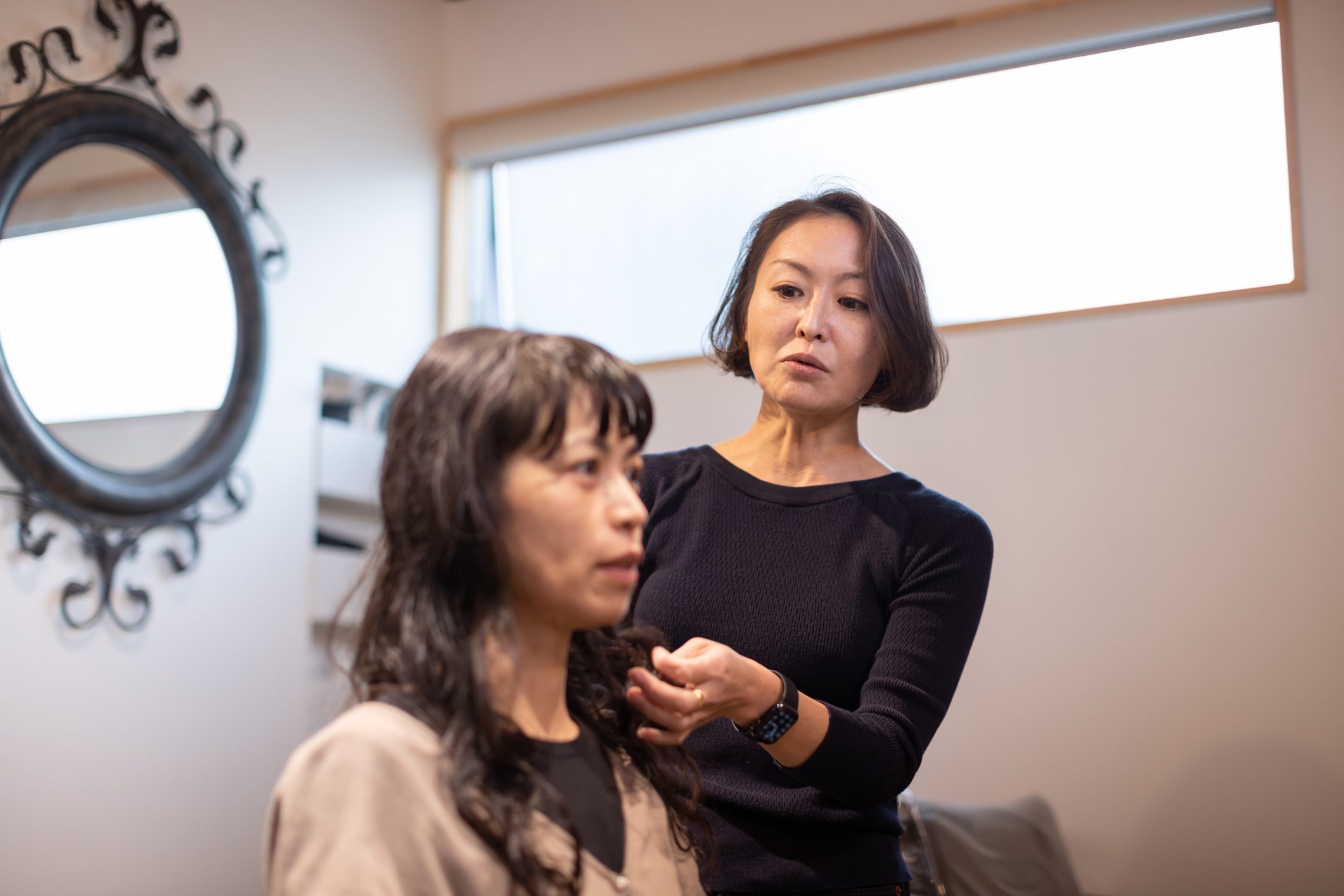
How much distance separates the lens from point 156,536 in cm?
249

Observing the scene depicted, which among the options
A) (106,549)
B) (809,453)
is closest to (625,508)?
(809,453)

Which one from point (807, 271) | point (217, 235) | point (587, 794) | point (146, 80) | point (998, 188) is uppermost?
point (146, 80)

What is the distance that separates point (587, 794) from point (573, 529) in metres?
0.23

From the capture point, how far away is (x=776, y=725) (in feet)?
3.51

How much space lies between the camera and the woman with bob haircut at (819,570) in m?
1.18

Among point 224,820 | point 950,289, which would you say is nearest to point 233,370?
point 224,820

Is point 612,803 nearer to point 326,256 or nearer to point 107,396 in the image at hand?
point 107,396

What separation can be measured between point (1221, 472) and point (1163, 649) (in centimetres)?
44

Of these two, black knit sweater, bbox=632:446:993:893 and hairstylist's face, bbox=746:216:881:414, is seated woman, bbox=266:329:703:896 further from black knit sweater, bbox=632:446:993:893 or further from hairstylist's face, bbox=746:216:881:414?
hairstylist's face, bbox=746:216:881:414

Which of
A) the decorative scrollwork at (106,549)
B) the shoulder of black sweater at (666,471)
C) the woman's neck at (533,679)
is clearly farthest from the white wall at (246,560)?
the woman's neck at (533,679)

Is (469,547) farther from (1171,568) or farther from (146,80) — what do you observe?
(1171,568)

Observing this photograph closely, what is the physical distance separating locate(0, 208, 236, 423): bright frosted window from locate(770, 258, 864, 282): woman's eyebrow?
1541 mm

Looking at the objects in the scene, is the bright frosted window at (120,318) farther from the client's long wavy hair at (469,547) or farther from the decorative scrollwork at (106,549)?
the client's long wavy hair at (469,547)

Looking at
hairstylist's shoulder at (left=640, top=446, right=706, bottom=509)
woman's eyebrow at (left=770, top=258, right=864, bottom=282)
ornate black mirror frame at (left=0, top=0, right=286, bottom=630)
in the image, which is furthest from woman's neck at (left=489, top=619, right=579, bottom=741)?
ornate black mirror frame at (left=0, top=0, right=286, bottom=630)
